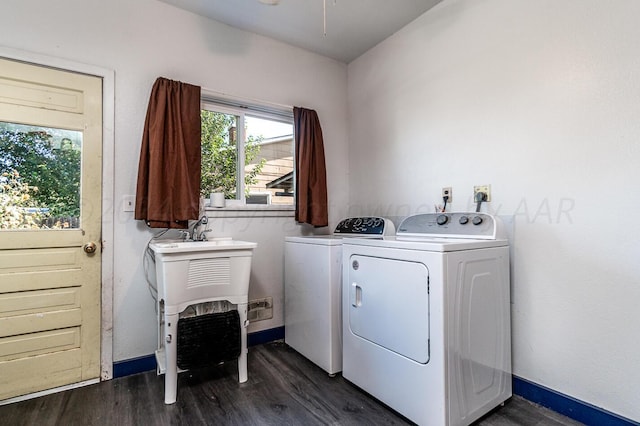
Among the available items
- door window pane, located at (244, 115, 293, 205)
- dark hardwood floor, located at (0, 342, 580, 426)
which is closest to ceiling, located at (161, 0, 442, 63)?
door window pane, located at (244, 115, 293, 205)

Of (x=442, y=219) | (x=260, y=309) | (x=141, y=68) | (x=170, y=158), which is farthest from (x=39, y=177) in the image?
(x=442, y=219)

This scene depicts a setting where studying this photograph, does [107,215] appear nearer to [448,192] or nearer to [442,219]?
[442,219]

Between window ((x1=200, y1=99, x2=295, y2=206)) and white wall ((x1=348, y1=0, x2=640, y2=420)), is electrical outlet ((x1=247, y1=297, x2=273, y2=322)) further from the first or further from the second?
white wall ((x1=348, y1=0, x2=640, y2=420))

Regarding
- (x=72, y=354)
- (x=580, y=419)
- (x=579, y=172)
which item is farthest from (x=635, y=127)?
(x=72, y=354)

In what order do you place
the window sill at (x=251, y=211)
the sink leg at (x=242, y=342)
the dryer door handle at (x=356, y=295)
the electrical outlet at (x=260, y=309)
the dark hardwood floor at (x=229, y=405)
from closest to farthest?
the dark hardwood floor at (x=229, y=405)
the dryer door handle at (x=356, y=295)
the sink leg at (x=242, y=342)
the window sill at (x=251, y=211)
the electrical outlet at (x=260, y=309)

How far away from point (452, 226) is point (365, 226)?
58 centimetres

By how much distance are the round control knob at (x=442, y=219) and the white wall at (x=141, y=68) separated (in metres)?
1.27

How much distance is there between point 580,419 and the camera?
1.56 meters

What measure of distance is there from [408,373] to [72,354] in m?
2.00

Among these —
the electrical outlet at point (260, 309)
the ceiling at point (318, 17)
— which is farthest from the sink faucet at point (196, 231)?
the ceiling at point (318, 17)

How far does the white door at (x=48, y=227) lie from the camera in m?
1.78

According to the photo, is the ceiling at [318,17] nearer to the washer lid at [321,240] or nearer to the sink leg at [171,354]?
the washer lid at [321,240]

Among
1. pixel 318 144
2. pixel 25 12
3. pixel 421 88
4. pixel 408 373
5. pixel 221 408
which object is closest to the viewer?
pixel 408 373

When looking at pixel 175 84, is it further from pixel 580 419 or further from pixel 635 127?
pixel 580 419
